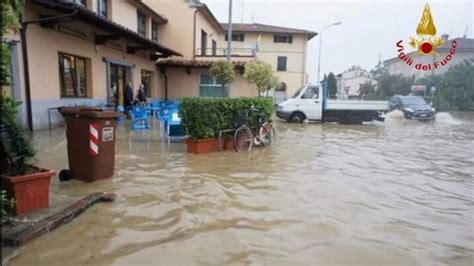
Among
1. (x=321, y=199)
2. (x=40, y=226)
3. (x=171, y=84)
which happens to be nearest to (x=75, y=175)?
(x=40, y=226)

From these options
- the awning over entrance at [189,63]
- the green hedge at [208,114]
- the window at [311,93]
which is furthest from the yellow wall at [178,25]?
the green hedge at [208,114]

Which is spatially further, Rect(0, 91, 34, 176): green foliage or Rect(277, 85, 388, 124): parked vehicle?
Rect(277, 85, 388, 124): parked vehicle

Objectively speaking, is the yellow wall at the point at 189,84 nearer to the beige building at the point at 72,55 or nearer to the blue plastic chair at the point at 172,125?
the beige building at the point at 72,55

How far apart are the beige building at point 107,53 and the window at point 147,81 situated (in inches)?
2.3

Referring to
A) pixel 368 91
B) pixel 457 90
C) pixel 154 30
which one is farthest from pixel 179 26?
pixel 368 91

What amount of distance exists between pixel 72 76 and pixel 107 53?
8.45 ft

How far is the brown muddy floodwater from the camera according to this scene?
3.39 m

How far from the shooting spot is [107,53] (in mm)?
15023

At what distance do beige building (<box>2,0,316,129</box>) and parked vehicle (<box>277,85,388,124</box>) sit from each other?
12.5 feet

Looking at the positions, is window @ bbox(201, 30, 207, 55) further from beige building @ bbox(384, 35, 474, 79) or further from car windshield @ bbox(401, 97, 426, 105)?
beige building @ bbox(384, 35, 474, 79)

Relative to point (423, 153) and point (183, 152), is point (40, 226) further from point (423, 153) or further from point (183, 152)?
point (423, 153)

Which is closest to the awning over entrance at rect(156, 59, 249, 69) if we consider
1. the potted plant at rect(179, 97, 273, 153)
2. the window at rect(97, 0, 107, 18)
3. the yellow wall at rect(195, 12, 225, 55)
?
the yellow wall at rect(195, 12, 225, 55)

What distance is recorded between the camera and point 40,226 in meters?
3.62

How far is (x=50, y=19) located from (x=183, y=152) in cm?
580
